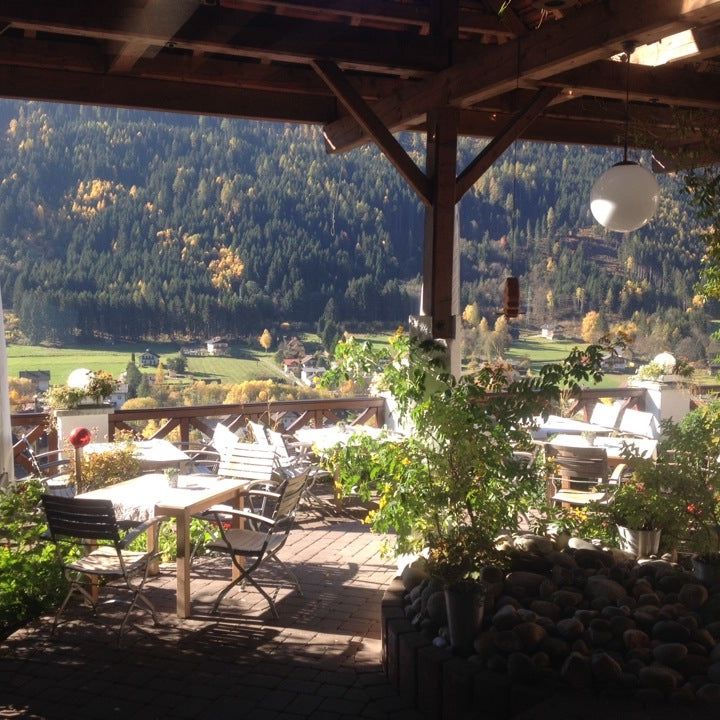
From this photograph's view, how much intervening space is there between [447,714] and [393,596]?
816 mm

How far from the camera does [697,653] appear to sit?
332 cm

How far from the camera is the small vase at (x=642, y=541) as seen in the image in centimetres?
455

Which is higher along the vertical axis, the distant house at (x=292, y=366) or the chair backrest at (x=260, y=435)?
the distant house at (x=292, y=366)

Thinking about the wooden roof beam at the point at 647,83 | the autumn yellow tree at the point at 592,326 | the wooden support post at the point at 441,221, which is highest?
the wooden roof beam at the point at 647,83

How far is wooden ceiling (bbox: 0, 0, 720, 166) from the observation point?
420 cm

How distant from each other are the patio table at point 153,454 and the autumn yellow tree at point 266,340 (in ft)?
18.2

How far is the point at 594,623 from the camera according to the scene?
343cm

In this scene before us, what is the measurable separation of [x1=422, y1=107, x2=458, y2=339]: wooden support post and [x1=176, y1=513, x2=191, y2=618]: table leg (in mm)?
1786

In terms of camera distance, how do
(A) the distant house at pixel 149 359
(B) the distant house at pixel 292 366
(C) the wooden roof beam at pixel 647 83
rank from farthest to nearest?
(B) the distant house at pixel 292 366
(A) the distant house at pixel 149 359
(C) the wooden roof beam at pixel 647 83

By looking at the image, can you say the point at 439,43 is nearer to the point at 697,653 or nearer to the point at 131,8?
the point at 131,8

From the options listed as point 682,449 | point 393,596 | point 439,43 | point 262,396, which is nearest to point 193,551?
point 393,596

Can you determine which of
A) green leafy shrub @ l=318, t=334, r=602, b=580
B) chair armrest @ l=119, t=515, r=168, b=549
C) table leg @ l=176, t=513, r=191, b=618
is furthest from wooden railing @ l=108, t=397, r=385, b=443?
green leafy shrub @ l=318, t=334, r=602, b=580

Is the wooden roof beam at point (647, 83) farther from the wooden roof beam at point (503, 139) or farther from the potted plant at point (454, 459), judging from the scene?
the potted plant at point (454, 459)

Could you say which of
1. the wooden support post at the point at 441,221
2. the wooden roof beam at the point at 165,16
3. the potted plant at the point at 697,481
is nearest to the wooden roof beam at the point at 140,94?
the wooden roof beam at the point at 165,16
